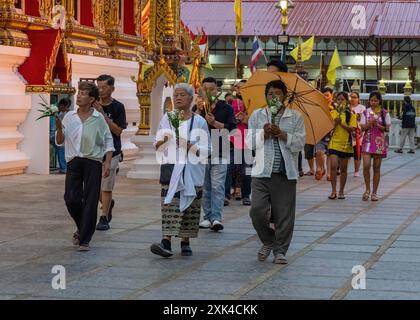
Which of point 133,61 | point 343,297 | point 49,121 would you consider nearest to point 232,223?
point 343,297

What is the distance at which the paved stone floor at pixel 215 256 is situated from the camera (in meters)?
8.63

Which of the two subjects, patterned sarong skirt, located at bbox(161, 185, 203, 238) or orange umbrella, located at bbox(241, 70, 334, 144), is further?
orange umbrella, located at bbox(241, 70, 334, 144)

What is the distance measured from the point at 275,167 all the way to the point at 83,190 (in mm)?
2163

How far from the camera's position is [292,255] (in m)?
10.7

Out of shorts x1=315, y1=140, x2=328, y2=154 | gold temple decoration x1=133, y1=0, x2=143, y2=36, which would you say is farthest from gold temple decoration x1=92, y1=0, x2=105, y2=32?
shorts x1=315, y1=140, x2=328, y2=154

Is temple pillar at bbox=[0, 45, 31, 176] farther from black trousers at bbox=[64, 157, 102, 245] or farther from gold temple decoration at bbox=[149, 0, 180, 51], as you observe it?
black trousers at bbox=[64, 157, 102, 245]

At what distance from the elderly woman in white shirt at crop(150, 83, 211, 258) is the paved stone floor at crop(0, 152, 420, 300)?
268 millimetres

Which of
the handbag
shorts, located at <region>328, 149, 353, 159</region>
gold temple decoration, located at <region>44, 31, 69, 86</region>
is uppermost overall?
gold temple decoration, located at <region>44, 31, 69, 86</region>

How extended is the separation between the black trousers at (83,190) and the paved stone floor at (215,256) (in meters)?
0.36

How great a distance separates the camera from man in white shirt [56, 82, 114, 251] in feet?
35.8

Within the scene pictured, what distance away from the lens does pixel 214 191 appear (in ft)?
42.6

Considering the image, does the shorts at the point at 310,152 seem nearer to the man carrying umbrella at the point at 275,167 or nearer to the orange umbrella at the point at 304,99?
the orange umbrella at the point at 304,99

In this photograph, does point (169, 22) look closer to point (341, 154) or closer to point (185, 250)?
point (341, 154)

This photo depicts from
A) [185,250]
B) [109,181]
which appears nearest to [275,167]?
[185,250]
